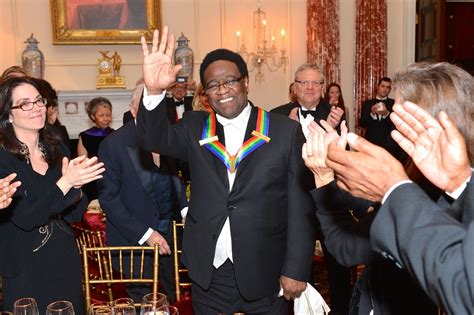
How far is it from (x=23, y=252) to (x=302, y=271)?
1323 mm

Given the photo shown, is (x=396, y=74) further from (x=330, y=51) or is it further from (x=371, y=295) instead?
(x=330, y=51)

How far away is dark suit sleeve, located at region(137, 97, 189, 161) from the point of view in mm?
2227

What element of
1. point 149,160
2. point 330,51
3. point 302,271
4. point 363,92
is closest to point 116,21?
point 330,51

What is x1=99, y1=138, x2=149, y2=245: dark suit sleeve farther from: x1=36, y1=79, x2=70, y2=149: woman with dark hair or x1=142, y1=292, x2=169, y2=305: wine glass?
x1=142, y1=292, x2=169, y2=305: wine glass

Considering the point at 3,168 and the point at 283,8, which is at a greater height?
the point at 283,8

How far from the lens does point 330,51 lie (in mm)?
8805

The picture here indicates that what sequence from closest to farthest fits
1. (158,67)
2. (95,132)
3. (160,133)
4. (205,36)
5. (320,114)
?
(158,67)
(160,133)
(320,114)
(95,132)
(205,36)

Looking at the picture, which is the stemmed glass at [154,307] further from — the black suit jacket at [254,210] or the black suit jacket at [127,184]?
the black suit jacket at [127,184]

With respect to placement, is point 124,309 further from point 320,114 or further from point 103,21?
point 103,21

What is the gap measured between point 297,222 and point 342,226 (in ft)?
2.28

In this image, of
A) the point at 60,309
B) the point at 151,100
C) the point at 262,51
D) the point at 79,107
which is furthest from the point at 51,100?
the point at 262,51

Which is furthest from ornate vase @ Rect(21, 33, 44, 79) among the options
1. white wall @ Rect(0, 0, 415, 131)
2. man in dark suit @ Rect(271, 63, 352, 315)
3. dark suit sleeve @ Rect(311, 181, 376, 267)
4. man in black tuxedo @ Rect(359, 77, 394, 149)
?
dark suit sleeve @ Rect(311, 181, 376, 267)

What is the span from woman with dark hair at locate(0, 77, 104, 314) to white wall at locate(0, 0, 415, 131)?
20.1 ft

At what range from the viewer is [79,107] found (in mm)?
8117
